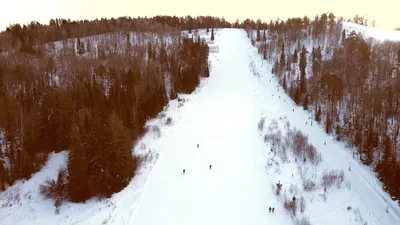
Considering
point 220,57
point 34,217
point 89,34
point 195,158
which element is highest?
point 89,34

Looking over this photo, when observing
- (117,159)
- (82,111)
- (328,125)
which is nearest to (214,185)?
(117,159)

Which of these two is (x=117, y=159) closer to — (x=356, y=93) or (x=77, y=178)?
(x=77, y=178)

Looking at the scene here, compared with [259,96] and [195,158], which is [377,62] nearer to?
[259,96]

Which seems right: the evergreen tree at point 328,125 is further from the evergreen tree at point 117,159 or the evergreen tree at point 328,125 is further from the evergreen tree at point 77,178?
the evergreen tree at point 77,178

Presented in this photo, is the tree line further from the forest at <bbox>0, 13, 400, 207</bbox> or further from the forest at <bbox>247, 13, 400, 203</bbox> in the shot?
the forest at <bbox>247, 13, 400, 203</bbox>

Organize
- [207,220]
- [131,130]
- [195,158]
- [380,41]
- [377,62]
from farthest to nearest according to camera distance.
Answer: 1. [380,41]
2. [377,62]
3. [131,130]
4. [195,158]
5. [207,220]

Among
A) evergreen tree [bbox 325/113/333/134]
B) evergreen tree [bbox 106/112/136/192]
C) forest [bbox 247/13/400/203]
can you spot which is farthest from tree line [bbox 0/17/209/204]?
evergreen tree [bbox 325/113/333/134]

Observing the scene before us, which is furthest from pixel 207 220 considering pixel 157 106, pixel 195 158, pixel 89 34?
pixel 89 34
